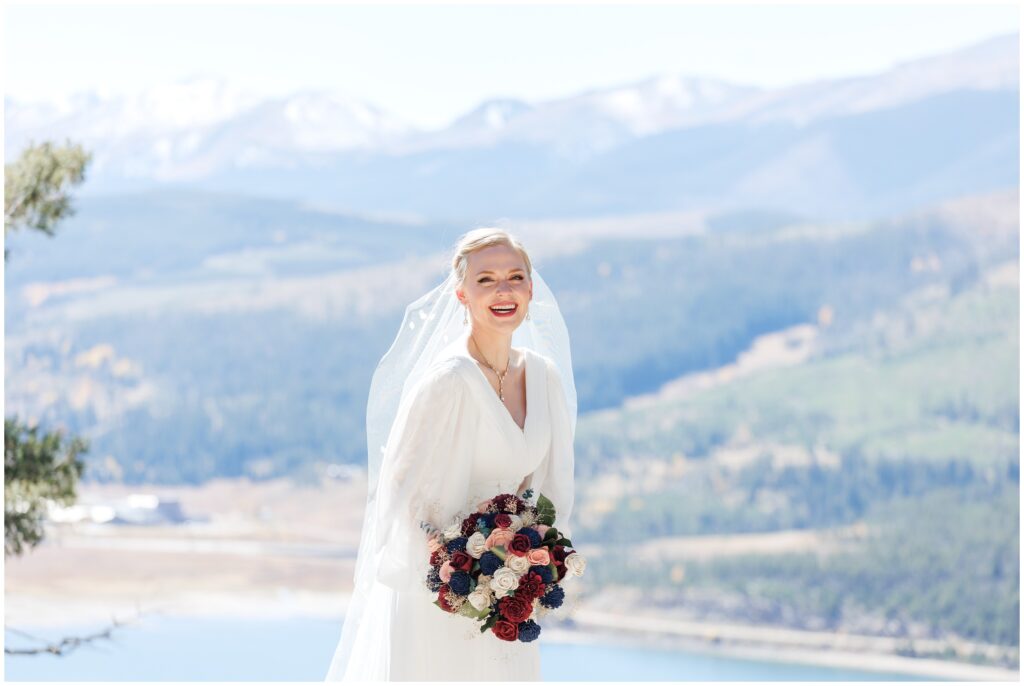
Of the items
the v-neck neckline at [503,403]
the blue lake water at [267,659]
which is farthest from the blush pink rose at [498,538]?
the blue lake water at [267,659]

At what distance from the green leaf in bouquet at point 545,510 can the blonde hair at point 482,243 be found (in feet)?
1.69

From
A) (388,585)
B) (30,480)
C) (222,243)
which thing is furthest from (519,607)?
(222,243)

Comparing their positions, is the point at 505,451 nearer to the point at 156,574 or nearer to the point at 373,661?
the point at 373,661

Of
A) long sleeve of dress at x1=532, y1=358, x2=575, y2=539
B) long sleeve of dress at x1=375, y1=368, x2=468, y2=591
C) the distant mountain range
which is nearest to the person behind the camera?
long sleeve of dress at x1=375, y1=368, x2=468, y2=591

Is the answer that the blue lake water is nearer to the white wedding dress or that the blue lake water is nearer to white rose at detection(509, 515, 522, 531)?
the white wedding dress

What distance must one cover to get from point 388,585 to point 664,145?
5632 inches

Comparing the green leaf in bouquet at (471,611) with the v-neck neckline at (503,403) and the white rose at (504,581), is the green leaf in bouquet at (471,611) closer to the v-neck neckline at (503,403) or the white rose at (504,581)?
the white rose at (504,581)

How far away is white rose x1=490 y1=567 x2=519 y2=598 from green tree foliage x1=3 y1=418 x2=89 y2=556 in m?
5.54

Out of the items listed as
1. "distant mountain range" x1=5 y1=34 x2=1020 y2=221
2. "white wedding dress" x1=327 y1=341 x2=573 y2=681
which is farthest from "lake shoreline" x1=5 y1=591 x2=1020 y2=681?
"distant mountain range" x1=5 y1=34 x2=1020 y2=221

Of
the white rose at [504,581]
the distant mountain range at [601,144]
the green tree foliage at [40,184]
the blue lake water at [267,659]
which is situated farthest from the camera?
the distant mountain range at [601,144]

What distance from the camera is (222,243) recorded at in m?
107

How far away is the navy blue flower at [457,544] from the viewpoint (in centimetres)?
384

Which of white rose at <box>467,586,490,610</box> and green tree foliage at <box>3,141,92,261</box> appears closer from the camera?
white rose at <box>467,586,490,610</box>

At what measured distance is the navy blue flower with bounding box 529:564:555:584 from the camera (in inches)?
150
